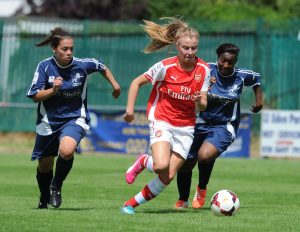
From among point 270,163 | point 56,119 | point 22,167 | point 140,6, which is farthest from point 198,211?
point 140,6

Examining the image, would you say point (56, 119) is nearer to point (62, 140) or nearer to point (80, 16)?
point (62, 140)

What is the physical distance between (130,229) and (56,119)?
93.9 inches

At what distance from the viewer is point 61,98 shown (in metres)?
10.8

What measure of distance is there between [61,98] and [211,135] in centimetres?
190

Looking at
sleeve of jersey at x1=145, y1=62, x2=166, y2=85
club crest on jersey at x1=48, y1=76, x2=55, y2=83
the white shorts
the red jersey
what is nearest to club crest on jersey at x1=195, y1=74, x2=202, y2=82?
the red jersey

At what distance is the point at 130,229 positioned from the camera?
28.9 feet

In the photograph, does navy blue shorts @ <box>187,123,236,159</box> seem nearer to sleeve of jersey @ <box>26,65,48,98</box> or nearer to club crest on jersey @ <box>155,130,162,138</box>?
club crest on jersey @ <box>155,130,162,138</box>

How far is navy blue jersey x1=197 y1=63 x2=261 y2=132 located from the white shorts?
125cm

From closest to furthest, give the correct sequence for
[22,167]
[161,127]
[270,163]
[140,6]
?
[161,127], [22,167], [270,163], [140,6]

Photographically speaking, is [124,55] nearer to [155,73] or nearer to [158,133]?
[155,73]

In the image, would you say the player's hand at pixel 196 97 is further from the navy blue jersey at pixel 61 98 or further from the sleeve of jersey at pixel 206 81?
the navy blue jersey at pixel 61 98

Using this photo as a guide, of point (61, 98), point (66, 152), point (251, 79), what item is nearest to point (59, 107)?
point (61, 98)

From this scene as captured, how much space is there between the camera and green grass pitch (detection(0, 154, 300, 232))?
915cm

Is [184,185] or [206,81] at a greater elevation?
[206,81]
